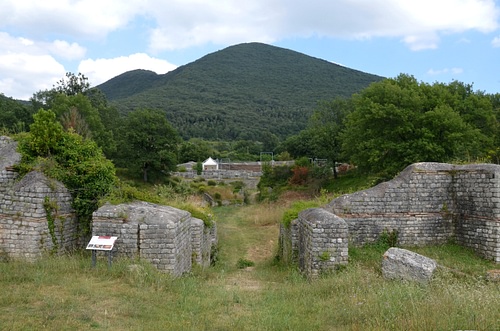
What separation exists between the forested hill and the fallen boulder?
110340mm

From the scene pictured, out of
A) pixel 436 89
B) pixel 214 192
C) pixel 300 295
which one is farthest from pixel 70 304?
pixel 214 192

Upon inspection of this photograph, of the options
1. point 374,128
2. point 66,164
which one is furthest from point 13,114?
point 66,164

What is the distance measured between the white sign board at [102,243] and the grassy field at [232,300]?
0.48 metres

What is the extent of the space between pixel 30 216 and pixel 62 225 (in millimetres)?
862

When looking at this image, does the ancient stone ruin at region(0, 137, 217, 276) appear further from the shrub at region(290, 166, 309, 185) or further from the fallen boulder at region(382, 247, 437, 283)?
the shrub at region(290, 166, 309, 185)

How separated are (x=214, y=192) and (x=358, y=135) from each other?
16797 mm

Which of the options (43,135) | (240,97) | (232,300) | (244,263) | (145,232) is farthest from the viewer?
(240,97)

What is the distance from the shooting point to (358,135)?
3050cm

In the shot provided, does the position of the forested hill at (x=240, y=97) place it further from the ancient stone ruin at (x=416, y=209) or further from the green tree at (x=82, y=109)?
the ancient stone ruin at (x=416, y=209)

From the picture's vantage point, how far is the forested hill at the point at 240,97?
441ft

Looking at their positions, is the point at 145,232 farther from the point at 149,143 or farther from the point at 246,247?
the point at 149,143

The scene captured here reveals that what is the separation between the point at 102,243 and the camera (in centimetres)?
1027

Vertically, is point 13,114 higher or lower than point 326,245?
Answer: higher

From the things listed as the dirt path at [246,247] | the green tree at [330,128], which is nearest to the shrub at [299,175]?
the green tree at [330,128]
